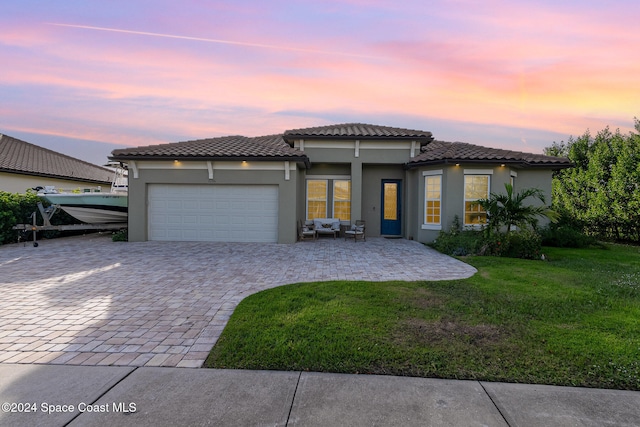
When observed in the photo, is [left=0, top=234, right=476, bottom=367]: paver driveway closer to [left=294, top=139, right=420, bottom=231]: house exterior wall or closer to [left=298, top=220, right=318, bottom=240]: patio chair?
[left=298, top=220, right=318, bottom=240]: patio chair

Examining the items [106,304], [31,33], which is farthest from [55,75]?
[106,304]

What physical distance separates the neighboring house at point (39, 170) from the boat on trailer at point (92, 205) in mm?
3605

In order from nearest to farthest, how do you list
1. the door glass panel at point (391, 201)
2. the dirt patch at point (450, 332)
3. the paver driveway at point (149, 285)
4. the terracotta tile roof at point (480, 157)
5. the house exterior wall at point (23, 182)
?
the paver driveway at point (149, 285)
the dirt patch at point (450, 332)
the terracotta tile roof at point (480, 157)
the door glass panel at point (391, 201)
the house exterior wall at point (23, 182)

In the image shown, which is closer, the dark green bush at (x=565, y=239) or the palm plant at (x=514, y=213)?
the palm plant at (x=514, y=213)

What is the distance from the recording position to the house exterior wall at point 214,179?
12.5 meters

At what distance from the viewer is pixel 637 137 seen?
14.8 meters

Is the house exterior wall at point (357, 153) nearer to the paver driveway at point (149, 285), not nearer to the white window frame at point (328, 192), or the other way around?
the white window frame at point (328, 192)

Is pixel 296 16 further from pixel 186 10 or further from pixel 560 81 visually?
pixel 560 81

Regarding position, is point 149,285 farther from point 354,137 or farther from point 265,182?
point 354,137

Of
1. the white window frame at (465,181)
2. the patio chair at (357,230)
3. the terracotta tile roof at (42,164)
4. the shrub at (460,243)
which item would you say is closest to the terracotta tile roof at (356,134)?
the white window frame at (465,181)

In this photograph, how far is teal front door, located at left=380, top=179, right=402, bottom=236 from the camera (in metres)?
14.9

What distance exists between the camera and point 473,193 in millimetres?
12602

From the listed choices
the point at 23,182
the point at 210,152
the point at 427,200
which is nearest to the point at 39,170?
the point at 23,182

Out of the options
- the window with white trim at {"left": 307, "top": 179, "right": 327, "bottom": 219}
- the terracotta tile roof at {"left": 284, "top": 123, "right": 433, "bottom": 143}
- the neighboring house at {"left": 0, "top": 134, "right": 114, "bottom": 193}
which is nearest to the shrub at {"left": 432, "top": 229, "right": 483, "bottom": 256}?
the terracotta tile roof at {"left": 284, "top": 123, "right": 433, "bottom": 143}
